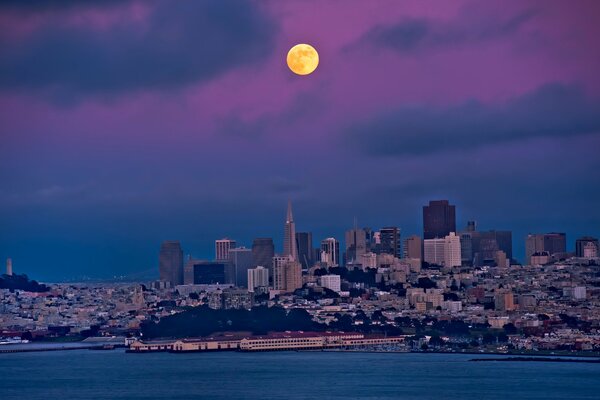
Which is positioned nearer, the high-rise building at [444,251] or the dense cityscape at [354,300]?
the dense cityscape at [354,300]

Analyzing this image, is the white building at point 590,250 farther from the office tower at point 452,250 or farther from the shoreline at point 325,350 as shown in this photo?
the shoreline at point 325,350

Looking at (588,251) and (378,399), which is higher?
(588,251)

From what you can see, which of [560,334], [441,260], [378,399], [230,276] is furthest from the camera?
[230,276]

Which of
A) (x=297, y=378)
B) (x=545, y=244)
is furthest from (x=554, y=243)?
(x=297, y=378)

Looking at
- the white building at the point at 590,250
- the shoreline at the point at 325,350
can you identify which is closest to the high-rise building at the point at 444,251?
the white building at the point at 590,250

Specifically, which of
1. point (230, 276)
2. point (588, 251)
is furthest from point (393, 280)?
point (230, 276)

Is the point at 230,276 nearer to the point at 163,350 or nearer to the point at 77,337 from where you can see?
the point at 77,337
